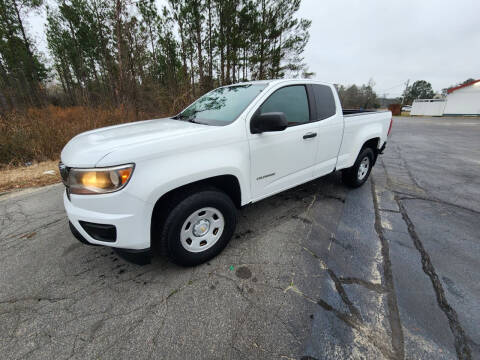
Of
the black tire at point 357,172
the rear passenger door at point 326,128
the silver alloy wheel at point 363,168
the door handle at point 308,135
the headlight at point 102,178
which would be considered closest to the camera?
the headlight at point 102,178

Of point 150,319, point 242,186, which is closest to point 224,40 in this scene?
point 242,186

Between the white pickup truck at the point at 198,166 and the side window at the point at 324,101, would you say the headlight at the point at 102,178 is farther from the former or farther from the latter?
the side window at the point at 324,101

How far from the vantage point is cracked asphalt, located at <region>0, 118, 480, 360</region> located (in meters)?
1.42

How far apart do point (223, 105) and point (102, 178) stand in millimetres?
1602

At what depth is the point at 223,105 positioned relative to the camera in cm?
257

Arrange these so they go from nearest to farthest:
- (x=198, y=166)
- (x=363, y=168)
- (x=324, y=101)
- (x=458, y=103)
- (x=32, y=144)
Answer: (x=198, y=166)
(x=324, y=101)
(x=363, y=168)
(x=32, y=144)
(x=458, y=103)

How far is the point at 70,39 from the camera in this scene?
16.5 meters

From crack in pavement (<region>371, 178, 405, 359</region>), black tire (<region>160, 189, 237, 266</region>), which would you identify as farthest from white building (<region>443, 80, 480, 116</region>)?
black tire (<region>160, 189, 237, 266</region>)

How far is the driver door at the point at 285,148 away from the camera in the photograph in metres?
2.23

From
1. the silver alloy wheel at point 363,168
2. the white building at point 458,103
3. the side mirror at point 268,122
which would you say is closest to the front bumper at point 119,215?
the side mirror at point 268,122

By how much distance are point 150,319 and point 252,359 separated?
0.82 meters

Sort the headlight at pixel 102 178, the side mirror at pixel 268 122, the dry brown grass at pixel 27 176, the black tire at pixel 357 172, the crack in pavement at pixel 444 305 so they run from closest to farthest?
the crack in pavement at pixel 444 305
the headlight at pixel 102 178
the side mirror at pixel 268 122
the black tire at pixel 357 172
the dry brown grass at pixel 27 176

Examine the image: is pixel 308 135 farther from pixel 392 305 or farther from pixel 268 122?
pixel 392 305

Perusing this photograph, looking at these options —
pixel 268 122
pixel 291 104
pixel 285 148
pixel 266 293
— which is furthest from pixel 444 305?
pixel 291 104
